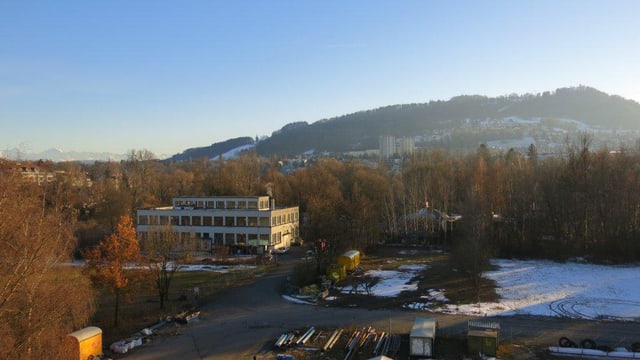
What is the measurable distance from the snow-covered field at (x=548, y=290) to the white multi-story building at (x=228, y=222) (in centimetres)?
1535

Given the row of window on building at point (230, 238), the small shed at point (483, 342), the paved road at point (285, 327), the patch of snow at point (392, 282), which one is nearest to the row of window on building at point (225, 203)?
the row of window on building at point (230, 238)

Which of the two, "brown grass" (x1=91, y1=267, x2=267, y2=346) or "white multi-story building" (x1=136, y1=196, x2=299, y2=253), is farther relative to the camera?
"white multi-story building" (x1=136, y1=196, x2=299, y2=253)

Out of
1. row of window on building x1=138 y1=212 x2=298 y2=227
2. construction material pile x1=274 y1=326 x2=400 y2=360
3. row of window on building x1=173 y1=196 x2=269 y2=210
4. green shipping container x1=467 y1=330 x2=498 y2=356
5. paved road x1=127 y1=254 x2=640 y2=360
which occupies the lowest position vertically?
paved road x1=127 y1=254 x2=640 y2=360

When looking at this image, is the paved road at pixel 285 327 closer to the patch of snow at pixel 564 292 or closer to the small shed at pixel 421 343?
the patch of snow at pixel 564 292

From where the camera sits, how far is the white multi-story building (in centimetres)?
4919

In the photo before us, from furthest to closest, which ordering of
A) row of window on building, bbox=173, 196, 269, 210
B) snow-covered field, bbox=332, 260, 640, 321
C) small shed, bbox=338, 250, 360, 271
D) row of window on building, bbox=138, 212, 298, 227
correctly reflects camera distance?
row of window on building, bbox=173, 196, 269, 210 → row of window on building, bbox=138, 212, 298, 227 → small shed, bbox=338, 250, 360, 271 → snow-covered field, bbox=332, 260, 640, 321

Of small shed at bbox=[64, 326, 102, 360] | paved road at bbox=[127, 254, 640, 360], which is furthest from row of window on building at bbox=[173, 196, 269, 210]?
small shed at bbox=[64, 326, 102, 360]

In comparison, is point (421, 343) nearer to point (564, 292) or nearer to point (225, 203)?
point (564, 292)

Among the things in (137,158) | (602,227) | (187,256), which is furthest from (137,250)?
(137,158)

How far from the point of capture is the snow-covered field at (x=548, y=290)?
25.4 m

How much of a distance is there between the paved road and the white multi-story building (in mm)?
20776

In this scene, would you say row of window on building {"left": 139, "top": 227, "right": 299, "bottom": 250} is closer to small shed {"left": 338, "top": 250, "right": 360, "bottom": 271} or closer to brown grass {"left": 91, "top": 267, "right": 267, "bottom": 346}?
brown grass {"left": 91, "top": 267, "right": 267, "bottom": 346}

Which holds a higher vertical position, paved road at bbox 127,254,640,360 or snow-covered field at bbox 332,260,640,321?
paved road at bbox 127,254,640,360

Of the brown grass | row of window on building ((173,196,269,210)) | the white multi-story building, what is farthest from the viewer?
row of window on building ((173,196,269,210))
